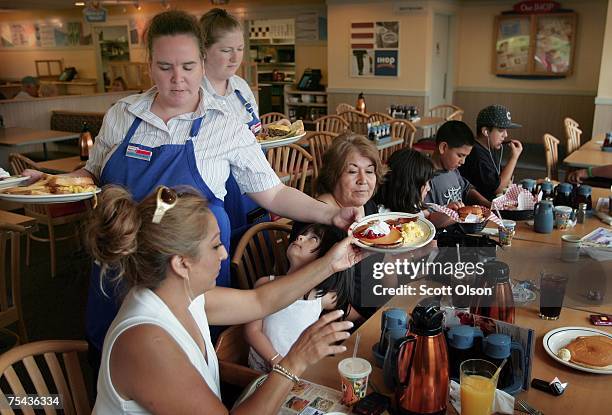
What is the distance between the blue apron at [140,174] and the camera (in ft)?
5.42

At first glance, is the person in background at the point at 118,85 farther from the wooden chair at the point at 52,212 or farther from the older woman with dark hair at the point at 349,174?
the older woman with dark hair at the point at 349,174

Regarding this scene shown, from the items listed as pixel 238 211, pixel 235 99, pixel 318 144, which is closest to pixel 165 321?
pixel 238 211

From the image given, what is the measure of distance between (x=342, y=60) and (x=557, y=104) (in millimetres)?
3404

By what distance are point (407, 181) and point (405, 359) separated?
1.47m

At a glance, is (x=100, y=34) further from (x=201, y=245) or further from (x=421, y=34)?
(x=201, y=245)

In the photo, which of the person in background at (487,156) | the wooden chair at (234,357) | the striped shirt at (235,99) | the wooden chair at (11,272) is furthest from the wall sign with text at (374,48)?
the wooden chair at (234,357)

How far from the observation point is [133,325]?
3.69 feet

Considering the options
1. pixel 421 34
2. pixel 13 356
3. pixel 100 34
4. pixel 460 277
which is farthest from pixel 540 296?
pixel 100 34

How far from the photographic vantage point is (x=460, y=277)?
1.71 metres

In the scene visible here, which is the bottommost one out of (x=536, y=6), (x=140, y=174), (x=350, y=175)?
(x=350, y=175)

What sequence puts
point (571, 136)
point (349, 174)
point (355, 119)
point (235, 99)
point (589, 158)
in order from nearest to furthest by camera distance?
point (349, 174), point (235, 99), point (589, 158), point (571, 136), point (355, 119)

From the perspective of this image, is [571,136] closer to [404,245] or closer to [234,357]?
[404,245]

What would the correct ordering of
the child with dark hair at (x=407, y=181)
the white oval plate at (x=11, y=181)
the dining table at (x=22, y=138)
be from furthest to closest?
A: 1. the dining table at (x=22, y=138)
2. the child with dark hair at (x=407, y=181)
3. the white oval plate at (x=11, y=181)

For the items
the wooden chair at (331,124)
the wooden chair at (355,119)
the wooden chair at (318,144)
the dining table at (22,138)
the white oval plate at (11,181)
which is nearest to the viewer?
the white oval plate at (11,181)
